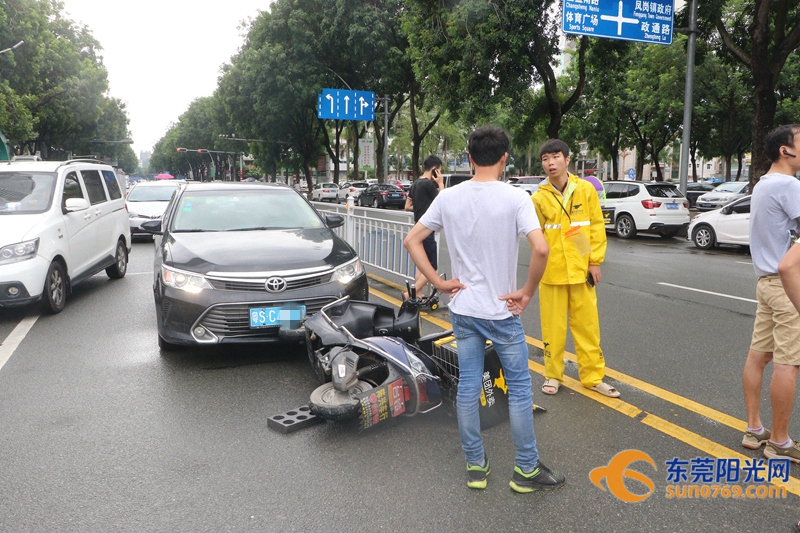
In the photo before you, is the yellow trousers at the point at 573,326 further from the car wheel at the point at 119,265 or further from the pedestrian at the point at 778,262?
the car wheel at the point at 119,265

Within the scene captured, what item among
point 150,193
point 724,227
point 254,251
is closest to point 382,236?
point 254,251

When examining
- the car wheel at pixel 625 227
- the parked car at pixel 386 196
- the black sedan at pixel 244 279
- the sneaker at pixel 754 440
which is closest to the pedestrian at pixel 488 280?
the sneaker at pixel 754 440

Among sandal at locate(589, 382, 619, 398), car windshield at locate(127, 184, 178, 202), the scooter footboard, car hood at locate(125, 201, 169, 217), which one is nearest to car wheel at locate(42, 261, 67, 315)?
the scooter footboard

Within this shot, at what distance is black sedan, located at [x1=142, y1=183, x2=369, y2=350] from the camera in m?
4.97

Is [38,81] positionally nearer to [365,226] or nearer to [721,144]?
[365,226]

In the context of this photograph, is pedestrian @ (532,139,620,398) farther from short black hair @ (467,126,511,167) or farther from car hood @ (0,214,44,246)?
car hood @ (0,214,44,246)

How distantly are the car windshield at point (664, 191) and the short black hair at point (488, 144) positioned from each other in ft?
49.8

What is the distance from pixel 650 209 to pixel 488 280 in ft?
49.3

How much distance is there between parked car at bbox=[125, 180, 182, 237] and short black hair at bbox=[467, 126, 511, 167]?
1236cm

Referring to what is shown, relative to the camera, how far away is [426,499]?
3057 mm

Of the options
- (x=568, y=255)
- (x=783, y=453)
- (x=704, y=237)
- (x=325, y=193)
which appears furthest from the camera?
(x=325, y=193)

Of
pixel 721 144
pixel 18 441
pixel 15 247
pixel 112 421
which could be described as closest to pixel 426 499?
pixel 112 421

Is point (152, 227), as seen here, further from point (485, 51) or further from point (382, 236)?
point (485, 51)

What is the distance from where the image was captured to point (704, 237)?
14656mm
